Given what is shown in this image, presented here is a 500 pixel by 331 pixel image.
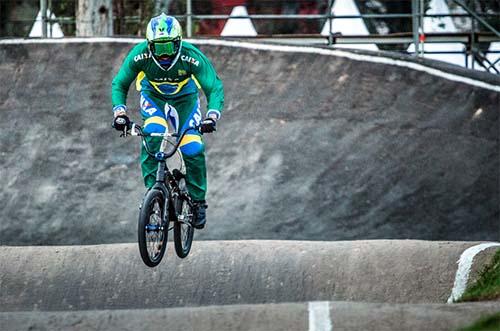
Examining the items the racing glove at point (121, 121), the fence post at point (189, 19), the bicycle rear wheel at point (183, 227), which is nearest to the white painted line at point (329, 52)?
the fence post at point (189, 19)

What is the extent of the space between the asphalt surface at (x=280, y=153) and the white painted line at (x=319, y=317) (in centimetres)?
628

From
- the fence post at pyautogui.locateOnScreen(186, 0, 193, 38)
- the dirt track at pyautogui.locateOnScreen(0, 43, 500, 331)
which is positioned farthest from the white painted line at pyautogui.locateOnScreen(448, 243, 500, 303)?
the fence post at pyautogui.locateOnScreen(186, 0, 193, 38)

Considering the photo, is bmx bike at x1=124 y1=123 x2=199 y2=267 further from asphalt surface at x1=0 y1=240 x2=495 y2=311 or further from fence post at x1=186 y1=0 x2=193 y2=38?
fence post at x1=186 y1=0 x2=193 y2=38

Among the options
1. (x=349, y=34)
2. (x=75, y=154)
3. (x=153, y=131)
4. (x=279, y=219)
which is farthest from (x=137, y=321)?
(x=349, y=34)

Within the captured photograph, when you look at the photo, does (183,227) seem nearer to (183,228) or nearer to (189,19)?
(183,228)

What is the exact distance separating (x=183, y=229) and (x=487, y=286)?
2.88m

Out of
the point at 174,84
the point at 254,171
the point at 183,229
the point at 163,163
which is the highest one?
the point at 174,84

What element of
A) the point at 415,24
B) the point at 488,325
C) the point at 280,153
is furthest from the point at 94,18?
the point at 488,325

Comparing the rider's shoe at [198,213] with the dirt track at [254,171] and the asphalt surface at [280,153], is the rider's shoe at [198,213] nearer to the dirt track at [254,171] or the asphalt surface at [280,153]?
the dirt track at [254,171]

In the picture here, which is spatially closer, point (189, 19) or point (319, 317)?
point (319, 317)

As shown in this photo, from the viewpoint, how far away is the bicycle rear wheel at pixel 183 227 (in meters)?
12.0

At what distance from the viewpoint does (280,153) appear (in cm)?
1700

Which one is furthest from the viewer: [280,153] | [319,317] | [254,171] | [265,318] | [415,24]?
[415,24]

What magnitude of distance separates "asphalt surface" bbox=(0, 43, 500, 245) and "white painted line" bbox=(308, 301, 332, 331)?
6.28 metres
